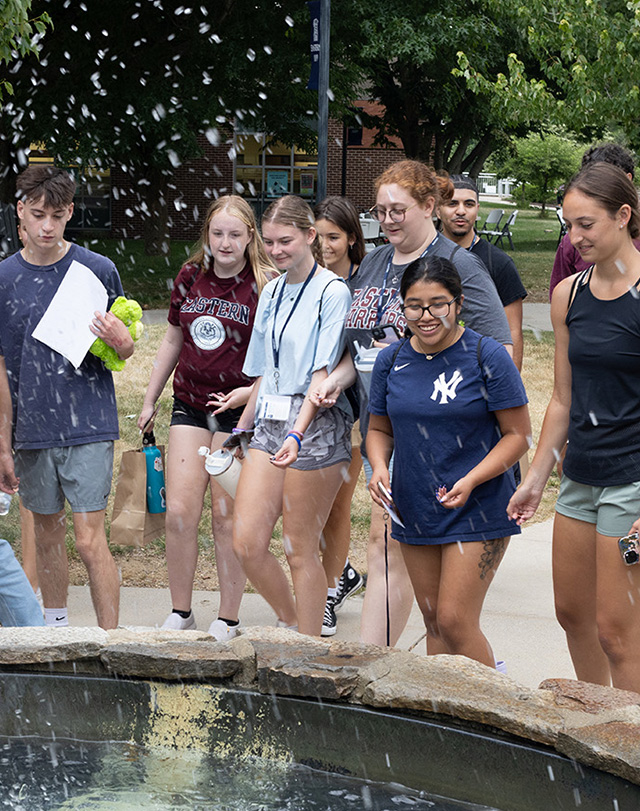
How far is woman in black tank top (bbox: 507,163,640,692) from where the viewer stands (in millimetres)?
3223

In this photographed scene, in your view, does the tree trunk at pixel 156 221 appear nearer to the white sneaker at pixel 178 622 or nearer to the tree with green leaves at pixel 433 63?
the tree with green leaves at pixel 433 63

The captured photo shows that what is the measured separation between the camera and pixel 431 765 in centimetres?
291

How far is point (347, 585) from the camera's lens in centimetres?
534

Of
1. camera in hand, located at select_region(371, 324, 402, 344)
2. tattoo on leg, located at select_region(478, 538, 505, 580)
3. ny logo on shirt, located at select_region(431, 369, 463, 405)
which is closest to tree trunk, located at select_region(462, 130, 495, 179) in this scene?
camera in hand, located at select_region(371, 324, 402, 344)

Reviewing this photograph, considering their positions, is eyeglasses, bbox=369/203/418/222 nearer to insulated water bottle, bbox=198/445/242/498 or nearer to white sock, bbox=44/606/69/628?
insulated water bottle, bbox=198/445/242/498

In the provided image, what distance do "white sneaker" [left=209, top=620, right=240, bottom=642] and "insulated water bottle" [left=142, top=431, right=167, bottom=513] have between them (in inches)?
22.9

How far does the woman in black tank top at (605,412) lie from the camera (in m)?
3.22

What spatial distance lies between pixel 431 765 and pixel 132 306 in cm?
237

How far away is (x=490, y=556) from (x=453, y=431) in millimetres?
437

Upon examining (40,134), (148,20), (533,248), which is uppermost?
(148,20)

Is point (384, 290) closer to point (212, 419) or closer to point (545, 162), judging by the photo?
point (212, 419)

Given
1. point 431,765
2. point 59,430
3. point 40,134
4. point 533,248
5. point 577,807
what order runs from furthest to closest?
point 533,248 < point 40,134 < point 59,430 < point 431,765 < point 577,807


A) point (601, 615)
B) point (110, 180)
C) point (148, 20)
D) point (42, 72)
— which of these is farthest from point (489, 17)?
point (601, 615)

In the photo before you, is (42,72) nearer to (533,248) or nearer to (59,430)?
(59,430)
